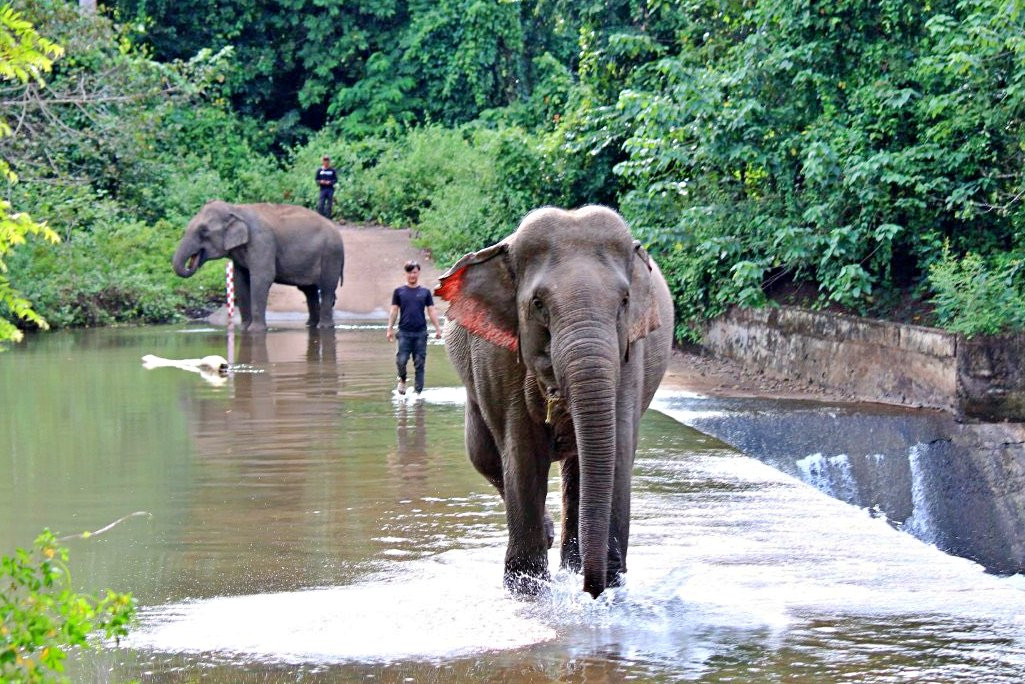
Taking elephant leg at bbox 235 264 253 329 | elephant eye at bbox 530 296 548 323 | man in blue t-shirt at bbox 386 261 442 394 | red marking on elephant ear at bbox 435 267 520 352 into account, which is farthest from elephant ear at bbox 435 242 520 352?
elephant leg at bbox 235 264 253 329

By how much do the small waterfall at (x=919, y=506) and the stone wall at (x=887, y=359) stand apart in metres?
1.91

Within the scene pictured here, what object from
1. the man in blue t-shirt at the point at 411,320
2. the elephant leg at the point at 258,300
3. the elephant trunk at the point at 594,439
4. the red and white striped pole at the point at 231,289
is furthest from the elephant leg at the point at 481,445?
the red and white striped pole at the point at 231,289

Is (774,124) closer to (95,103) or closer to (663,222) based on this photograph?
(663,222)

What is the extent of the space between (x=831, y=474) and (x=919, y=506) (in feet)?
4.57

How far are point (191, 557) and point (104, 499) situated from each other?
75.9 inches

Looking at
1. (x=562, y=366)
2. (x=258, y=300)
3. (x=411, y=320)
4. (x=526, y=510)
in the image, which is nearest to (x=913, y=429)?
(x=411, y=320)

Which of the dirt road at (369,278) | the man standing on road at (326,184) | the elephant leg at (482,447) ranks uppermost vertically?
the man standing on road at (326,184)

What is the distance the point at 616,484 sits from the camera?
733cm

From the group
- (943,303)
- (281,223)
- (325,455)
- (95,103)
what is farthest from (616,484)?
(95,103)

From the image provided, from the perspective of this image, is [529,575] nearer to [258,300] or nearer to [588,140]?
[588,140]

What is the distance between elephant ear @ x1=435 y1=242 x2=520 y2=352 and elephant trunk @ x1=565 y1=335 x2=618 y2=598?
0.65m

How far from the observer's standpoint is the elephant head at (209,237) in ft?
86.7

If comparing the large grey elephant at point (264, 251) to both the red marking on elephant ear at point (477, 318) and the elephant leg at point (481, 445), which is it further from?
the red marking on elephant ear at point (477, 318)

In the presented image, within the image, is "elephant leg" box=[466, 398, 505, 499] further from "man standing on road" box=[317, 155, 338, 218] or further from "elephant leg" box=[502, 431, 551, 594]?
"man standing on road" box=[317, 155, 338, 218]
